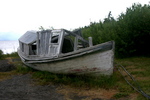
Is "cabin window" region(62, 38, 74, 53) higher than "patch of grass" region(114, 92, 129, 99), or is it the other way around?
"cabin window" region(62, 38, 74, 53)

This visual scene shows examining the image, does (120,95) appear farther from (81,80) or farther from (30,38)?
(30,38)

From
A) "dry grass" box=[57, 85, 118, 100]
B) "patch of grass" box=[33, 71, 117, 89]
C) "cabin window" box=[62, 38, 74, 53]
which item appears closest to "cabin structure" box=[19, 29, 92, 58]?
"cabin window" box=[62, 38, 74, 53]

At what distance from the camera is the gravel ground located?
5930 mm

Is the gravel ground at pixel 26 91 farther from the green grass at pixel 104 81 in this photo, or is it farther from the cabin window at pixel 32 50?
the cabin window at pixel 32 50

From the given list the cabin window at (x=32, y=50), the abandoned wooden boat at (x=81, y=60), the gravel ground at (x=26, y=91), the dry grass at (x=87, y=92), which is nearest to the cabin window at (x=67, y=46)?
the cabin window at (x=32, y=50)

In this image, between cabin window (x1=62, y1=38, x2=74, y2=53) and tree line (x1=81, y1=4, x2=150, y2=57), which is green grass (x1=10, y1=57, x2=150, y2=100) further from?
tree line (x1=81, y1=4, x2=150, y2=57)

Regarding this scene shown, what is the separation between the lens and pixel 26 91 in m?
6.62

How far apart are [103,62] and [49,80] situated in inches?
98.9

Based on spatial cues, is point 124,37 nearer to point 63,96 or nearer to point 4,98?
point 63,96

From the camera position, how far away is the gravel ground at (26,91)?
593cm

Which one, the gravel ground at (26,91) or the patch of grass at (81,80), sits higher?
the patch of grass at (81,80)

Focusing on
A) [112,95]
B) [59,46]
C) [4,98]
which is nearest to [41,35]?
[59,46]

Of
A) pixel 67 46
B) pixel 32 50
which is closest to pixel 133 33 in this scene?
pixel 67 46

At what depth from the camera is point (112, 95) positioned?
585 centimetres
